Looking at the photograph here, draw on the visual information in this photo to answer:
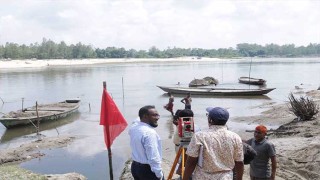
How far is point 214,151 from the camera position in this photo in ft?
12.4

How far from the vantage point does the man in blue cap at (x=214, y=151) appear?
3.78 metres

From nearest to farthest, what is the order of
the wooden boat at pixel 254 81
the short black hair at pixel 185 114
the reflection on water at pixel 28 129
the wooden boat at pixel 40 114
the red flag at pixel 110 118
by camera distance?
1. the short black hair at pixel 185 114
2. the red flag at pixel 110 118
3. the reflection on water at pixel 28 129
4. the wooden boat at pixel 40 114
5. the wooden boat at pixel 254 81

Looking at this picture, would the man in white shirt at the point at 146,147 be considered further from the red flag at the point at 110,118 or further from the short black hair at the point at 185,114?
the red flag at the point at 110,118

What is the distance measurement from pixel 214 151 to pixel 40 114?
19.7 metres

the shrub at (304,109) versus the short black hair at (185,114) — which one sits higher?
the short black hair at (185,114)

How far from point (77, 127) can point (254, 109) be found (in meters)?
13.1

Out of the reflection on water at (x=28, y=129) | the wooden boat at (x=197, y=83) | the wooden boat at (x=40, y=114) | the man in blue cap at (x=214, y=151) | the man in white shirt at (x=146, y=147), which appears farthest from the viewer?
the wooden boat at (x=197, y=83)

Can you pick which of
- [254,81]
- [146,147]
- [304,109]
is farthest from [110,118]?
[254,81]

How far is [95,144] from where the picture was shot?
15.9 m

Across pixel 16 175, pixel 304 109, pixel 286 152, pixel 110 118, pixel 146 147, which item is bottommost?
pixel 16 175

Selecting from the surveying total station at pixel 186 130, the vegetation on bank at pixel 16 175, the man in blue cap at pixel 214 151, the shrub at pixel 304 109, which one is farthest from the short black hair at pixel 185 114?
the shrub at pixel 304 109

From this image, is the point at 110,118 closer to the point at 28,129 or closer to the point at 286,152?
the point at 286,152

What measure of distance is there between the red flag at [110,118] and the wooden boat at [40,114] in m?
12.6

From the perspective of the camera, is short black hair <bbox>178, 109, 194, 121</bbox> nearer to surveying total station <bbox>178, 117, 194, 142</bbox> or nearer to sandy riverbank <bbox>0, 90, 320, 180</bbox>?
surveying total station <bbox>178, 117, 194, 142</bbox>
